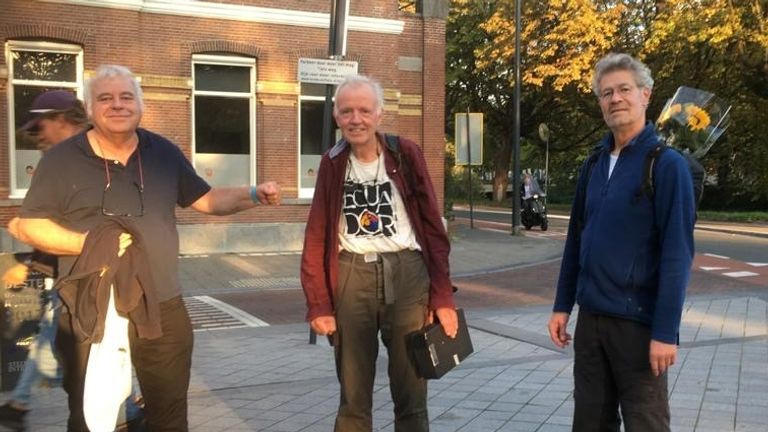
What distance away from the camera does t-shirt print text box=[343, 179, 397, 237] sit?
3.12 meters

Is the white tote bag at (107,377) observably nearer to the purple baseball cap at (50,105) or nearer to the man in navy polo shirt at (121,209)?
the man in navy polo shirt at (121,209)

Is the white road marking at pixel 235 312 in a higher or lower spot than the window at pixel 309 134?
lower

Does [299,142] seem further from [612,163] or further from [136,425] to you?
[612,163]

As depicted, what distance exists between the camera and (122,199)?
2.80m

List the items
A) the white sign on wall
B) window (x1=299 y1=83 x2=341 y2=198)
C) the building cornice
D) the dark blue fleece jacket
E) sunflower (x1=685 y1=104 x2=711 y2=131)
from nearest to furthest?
the dark blue fleece jacket, sunflower (x1=685 y1=104 x2=711 y2=131), the white sign on wall, the building cornice, window (x1=299 y1=83 x2=341 y2=198)

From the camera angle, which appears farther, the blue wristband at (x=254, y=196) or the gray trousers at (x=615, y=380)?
the blue wristband at (x=254, y=196)

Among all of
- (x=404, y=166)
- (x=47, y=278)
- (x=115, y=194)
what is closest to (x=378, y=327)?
(x=404, y=166)

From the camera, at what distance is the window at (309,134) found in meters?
15.5

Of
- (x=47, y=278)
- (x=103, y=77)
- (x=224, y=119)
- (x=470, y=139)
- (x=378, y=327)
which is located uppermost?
(x=224, y=119)

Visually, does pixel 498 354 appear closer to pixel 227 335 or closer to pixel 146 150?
pixel 227 335

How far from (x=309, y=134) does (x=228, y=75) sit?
2.18m

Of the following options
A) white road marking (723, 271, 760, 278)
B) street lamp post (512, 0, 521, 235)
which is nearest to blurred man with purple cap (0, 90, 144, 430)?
white road marking (723, 271, 760, 278)

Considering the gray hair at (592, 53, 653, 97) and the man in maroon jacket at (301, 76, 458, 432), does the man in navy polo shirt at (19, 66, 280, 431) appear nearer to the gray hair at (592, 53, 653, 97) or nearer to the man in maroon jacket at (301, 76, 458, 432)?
the man in maroon jacket at (301, 76, 458, 432)

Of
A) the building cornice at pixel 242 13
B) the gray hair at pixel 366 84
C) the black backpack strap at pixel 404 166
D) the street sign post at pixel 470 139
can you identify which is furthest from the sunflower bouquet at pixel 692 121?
the street sign post at pixel 470 139
